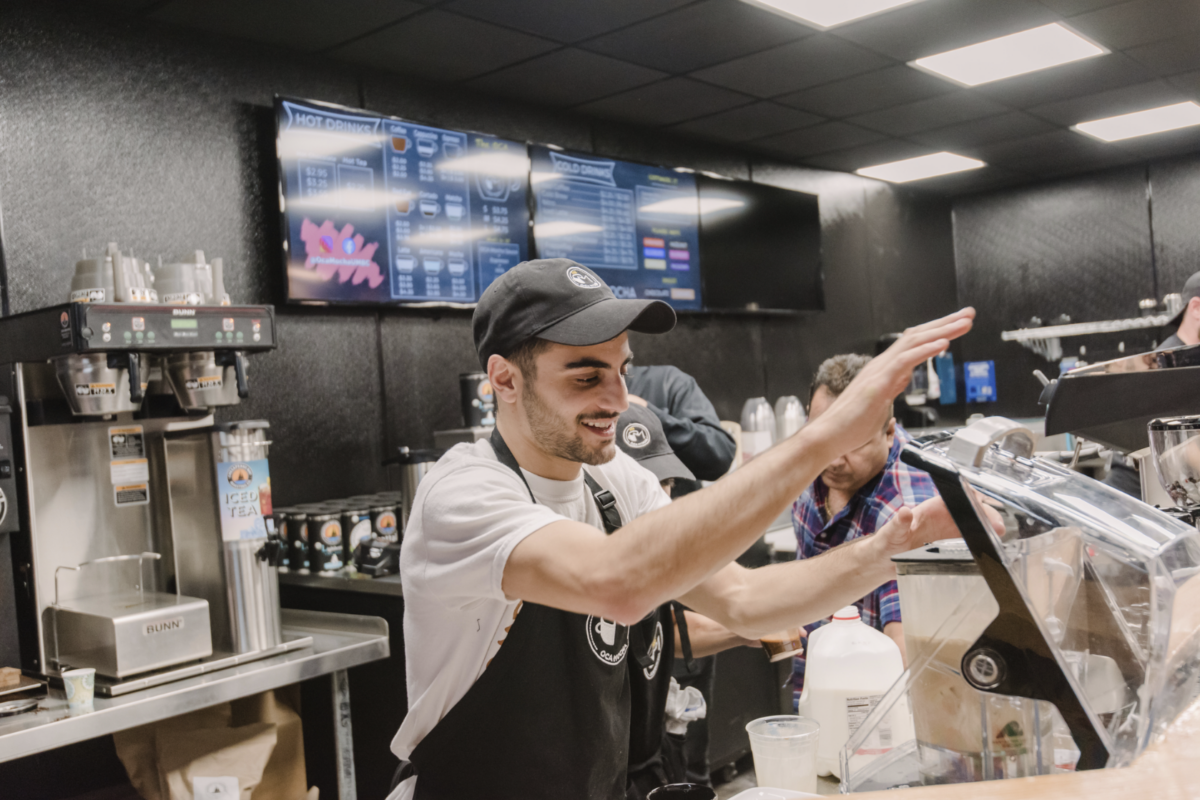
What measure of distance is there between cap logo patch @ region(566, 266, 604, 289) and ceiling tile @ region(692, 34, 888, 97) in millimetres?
2708

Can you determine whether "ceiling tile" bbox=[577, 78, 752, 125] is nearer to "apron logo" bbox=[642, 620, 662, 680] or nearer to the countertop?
"apron logo" bbox=[642, 620, 662, 680]

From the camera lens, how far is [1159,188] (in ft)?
22.3

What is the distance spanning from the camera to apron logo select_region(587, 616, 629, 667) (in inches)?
58.0

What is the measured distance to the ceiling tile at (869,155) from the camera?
5.79 meters

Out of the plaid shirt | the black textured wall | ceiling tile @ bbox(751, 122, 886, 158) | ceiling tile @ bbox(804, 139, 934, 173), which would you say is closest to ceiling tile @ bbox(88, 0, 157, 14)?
the plaid shirt

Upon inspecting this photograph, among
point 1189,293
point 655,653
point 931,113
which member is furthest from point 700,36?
point 655,653

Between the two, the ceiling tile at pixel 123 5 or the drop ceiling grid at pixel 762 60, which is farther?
the drop ceiling grid at pixel 762 60

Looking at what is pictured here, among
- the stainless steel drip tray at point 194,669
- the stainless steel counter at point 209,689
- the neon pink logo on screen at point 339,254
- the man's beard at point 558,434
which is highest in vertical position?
the neon pink logo on screen at point 339,254

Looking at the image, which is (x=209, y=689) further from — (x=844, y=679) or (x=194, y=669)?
(x=844, y=679)

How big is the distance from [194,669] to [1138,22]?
412 cm

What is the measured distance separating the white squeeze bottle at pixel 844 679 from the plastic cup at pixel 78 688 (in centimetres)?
165

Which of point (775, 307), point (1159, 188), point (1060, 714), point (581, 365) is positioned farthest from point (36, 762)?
point (1159, 188)

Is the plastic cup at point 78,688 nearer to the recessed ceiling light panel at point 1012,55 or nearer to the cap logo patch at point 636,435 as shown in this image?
the cap logo patch at point 636,435

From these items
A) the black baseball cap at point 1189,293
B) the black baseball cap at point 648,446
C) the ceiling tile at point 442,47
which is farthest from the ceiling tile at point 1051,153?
the black baseball cap at point 648,446
